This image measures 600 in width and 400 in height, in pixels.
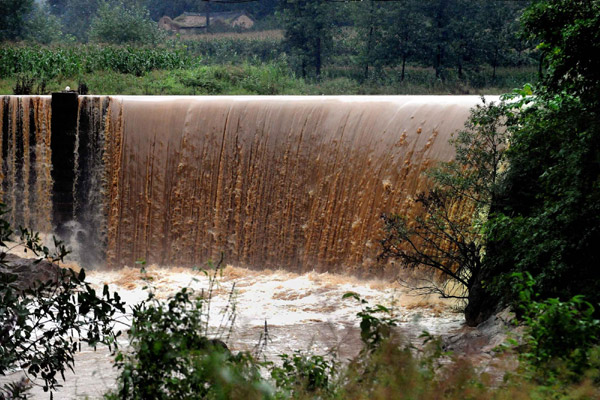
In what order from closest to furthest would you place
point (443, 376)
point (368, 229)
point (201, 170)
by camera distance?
1. point (443, 376)
2. point (368, 229)
3. point (201, 170)

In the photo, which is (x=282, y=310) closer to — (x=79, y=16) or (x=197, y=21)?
(x=197, y=21)

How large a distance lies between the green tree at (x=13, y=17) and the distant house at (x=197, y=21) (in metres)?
8.49

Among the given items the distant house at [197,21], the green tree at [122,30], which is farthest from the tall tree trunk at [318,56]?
the distant house at [197,21]

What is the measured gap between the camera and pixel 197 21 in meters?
40.8

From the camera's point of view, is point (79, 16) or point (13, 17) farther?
point (79, 16)

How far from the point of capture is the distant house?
129 ft

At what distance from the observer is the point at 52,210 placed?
12.7m

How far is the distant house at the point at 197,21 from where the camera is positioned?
39.4m

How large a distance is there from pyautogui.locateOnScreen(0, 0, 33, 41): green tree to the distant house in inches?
334

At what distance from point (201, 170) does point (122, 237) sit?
1.86 m

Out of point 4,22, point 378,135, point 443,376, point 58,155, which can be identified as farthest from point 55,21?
point 443,376

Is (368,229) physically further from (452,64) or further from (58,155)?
(452,64)

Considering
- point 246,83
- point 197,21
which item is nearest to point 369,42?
point 246,83

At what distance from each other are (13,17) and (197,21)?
34.5ft
